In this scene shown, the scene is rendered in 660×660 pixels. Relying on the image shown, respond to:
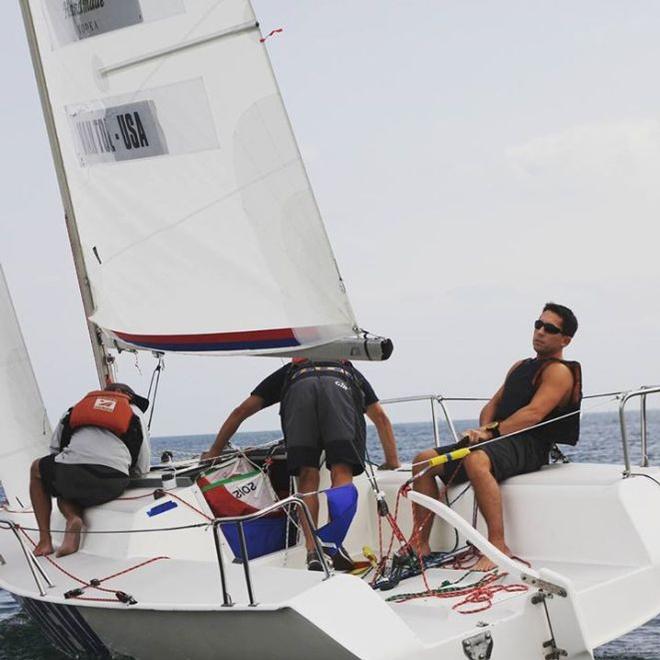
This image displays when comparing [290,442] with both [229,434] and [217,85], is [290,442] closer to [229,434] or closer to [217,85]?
[229,434]

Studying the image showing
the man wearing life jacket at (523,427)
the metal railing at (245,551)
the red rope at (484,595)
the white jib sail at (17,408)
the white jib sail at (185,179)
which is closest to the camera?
the metal railing at (245,551)

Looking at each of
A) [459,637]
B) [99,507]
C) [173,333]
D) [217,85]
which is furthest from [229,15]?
[459,637]

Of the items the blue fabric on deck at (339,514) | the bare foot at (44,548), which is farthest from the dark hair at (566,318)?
the bare foot at (44,548)

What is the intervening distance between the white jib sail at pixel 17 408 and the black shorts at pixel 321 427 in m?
4.21

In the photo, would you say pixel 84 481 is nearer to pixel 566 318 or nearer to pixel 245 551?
pixel 245 551

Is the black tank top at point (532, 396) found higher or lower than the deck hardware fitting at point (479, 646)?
higher

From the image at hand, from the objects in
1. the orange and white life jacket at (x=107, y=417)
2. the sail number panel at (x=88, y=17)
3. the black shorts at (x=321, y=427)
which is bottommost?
the black shorts at (x=321, y=427)

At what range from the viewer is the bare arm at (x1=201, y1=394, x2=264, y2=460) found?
706 centimetres

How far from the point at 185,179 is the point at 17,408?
3.92 meters

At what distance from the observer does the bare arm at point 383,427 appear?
7195 millimetres

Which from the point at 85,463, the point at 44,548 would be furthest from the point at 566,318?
the point at 44,548

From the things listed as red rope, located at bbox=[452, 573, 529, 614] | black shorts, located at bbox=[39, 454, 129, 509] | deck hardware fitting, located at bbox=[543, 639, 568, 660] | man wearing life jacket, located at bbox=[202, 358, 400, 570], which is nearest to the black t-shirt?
man wearing life jacket, located at bbox=[202, 358, 400, 570]

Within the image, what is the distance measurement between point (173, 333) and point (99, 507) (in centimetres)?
123

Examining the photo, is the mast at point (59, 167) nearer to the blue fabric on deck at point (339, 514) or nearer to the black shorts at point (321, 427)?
the black shorts at point (321, 427)
